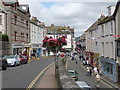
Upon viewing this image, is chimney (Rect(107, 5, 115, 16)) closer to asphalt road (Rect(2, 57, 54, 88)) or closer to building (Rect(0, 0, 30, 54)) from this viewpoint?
asphalt road (Rect(2, 57, 54, 88))

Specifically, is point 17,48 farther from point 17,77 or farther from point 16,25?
point 17,77

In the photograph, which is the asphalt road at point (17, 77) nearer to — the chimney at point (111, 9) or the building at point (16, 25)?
the chimney at point (111, 9)

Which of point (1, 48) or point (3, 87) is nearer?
point (3, 87)

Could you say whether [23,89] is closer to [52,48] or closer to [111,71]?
[52,48]

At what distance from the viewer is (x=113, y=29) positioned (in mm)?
23094

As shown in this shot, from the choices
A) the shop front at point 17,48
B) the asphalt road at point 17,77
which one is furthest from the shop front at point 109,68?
the shop front at point 17,48

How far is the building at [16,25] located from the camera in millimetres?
35094

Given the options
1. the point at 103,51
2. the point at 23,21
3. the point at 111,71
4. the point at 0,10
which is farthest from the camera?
the point at 23,21

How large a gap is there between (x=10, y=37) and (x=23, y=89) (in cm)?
2550

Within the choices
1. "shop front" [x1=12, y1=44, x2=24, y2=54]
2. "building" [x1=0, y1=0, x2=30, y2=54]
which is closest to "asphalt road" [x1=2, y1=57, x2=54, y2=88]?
"building" [x1=0, y1=0, x2=30, y2=54]

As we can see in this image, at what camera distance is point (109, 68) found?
25.3 metres

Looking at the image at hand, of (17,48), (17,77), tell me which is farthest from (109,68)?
(17,48)

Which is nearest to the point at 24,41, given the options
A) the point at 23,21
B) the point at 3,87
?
the point at 23,21

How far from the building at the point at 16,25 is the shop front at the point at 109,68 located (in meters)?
16.8
